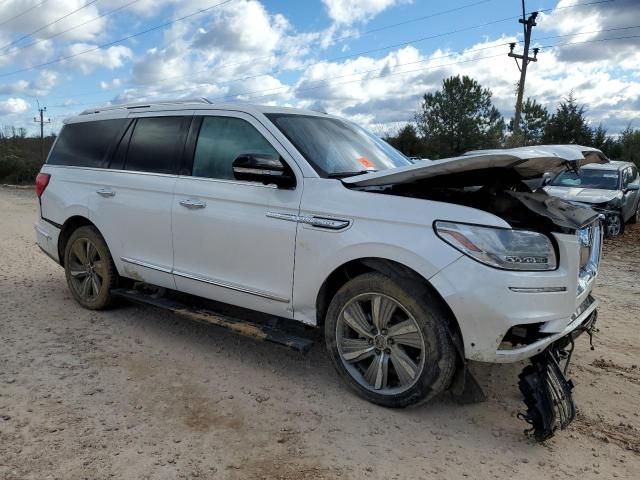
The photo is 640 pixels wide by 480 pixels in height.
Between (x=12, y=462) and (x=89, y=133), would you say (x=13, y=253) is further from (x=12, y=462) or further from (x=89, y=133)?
(x=12, y=462)

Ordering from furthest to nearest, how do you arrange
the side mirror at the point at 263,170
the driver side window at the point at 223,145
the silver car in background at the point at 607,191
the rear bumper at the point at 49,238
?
the silver car in background at the point at 607,191
the rear bumper at the point at 49,238
the driver side window at the point at 223,145
the side mirror at the point at 263,170

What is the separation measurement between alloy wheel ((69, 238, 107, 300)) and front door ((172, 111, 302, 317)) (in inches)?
49.6

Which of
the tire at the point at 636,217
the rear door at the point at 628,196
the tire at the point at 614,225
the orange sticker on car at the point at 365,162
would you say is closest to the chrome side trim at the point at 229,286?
the orange sticker on car at the point at 365,162

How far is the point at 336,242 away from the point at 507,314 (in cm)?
115

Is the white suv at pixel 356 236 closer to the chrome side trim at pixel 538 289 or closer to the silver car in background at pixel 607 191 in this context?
the chrome side trim at pixel 538 289

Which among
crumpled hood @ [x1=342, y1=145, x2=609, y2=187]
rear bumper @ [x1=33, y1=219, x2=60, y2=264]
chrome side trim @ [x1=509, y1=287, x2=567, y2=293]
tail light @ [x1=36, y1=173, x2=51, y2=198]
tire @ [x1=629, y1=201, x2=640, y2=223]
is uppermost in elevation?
crumpled hood @ [x1=342, y1=145, x2=609, y2=187]

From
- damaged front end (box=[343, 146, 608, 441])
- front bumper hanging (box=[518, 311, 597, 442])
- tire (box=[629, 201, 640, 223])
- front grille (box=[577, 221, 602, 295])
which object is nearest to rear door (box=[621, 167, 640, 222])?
tire (box=[629, 201, 640, 223])

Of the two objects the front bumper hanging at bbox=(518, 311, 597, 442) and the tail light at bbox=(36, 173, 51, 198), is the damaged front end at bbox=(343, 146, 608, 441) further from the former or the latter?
the tail light at bbox=(36, 173, 51, 198)

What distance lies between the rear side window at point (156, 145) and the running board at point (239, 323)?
1.15m

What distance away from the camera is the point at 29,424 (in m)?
3.29

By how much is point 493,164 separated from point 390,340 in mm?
1280

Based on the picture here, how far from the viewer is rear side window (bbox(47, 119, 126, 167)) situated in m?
5.32

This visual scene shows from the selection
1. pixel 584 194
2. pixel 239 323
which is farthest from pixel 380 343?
pixel 584 194

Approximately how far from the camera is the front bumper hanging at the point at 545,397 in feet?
10.2
